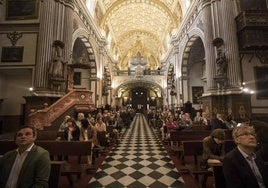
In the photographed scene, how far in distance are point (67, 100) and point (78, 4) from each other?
22.2 ft

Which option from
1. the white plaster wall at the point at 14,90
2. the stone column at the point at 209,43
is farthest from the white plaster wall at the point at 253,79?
the white plaster wall at the point at 14,90

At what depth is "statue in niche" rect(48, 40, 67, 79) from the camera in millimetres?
7953

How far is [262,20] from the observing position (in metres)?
7.32

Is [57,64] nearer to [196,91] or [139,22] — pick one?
[196,91]

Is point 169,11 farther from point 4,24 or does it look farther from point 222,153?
point 222,153

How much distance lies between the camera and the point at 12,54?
8914mm

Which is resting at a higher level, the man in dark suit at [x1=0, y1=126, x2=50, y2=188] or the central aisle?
the man in dark suit at [x1=0, y1=126, x2=50, y2=188]

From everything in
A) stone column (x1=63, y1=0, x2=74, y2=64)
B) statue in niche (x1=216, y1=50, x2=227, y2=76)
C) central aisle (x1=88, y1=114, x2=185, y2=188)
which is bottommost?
central aisle (x1=88, y1=114, x2=185, y2=188)

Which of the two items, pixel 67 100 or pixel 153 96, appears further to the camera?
pixel 153 96

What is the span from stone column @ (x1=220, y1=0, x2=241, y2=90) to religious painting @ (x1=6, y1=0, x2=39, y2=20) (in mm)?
10144

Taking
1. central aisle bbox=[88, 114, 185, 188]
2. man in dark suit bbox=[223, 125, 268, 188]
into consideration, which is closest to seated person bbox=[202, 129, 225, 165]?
central aisle bbox=[88, 114, 185, 188]

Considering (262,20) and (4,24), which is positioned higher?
(4,24)

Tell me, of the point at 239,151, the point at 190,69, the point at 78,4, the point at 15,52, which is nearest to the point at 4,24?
the point at 15,52

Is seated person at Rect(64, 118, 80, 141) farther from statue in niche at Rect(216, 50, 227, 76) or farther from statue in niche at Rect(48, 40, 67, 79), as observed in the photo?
statue in niche at Rect(216, 50, 227, 76)
